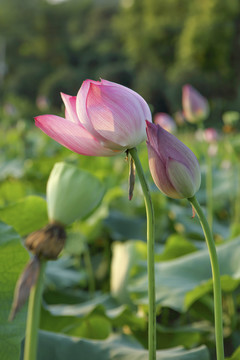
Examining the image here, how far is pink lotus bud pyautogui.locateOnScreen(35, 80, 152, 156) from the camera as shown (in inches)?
12.0

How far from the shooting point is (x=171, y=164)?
31 centimetres

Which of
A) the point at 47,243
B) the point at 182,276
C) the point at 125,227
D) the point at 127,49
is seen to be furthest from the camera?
the point at 127,49

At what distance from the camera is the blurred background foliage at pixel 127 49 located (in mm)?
14312

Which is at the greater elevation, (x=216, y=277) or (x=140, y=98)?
(x=140, y=98)

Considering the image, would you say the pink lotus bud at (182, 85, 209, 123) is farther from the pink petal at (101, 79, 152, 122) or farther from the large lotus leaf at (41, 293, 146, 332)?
the pink petal at (101, 79, 152, 122)

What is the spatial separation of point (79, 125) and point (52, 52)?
1016 inches

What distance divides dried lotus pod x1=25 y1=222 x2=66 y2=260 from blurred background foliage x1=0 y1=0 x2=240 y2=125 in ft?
25.6

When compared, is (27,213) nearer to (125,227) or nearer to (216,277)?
(216,277)

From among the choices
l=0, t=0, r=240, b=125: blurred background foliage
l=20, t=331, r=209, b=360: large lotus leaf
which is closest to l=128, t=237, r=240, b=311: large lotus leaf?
l=20, t=331, r=209, b=360: large lotus leaf

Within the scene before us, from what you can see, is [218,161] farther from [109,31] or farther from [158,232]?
[109,31]

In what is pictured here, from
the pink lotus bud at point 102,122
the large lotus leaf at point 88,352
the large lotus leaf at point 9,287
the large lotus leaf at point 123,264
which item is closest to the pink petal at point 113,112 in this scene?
the pink lotus bud at point 102,122

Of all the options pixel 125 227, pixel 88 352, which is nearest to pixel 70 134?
pixel 88 352

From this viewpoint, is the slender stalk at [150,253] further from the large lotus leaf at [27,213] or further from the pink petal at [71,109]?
the large lotus leaf at [27,213]

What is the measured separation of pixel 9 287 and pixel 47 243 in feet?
0.39
